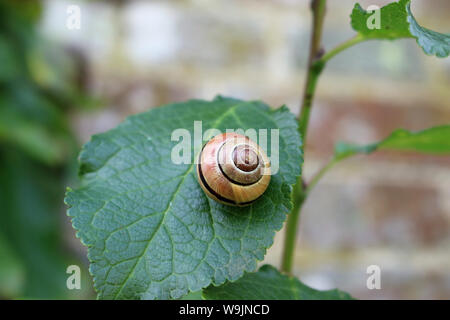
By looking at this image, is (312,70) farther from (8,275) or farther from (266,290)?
(8,275)

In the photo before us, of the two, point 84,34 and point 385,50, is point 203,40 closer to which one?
point 84,34

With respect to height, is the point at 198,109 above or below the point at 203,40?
below

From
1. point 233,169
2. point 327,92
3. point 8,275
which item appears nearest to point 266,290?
point 233,169

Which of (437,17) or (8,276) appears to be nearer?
(8,276)

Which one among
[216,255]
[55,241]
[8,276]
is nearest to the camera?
[216,255]

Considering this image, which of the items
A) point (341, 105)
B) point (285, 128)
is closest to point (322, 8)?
point (285, 128)

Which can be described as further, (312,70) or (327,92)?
(327,92)

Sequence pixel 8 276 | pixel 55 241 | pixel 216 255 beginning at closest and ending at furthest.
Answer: pixel 216 255 < pixel 8 276 < pixel 55 241
